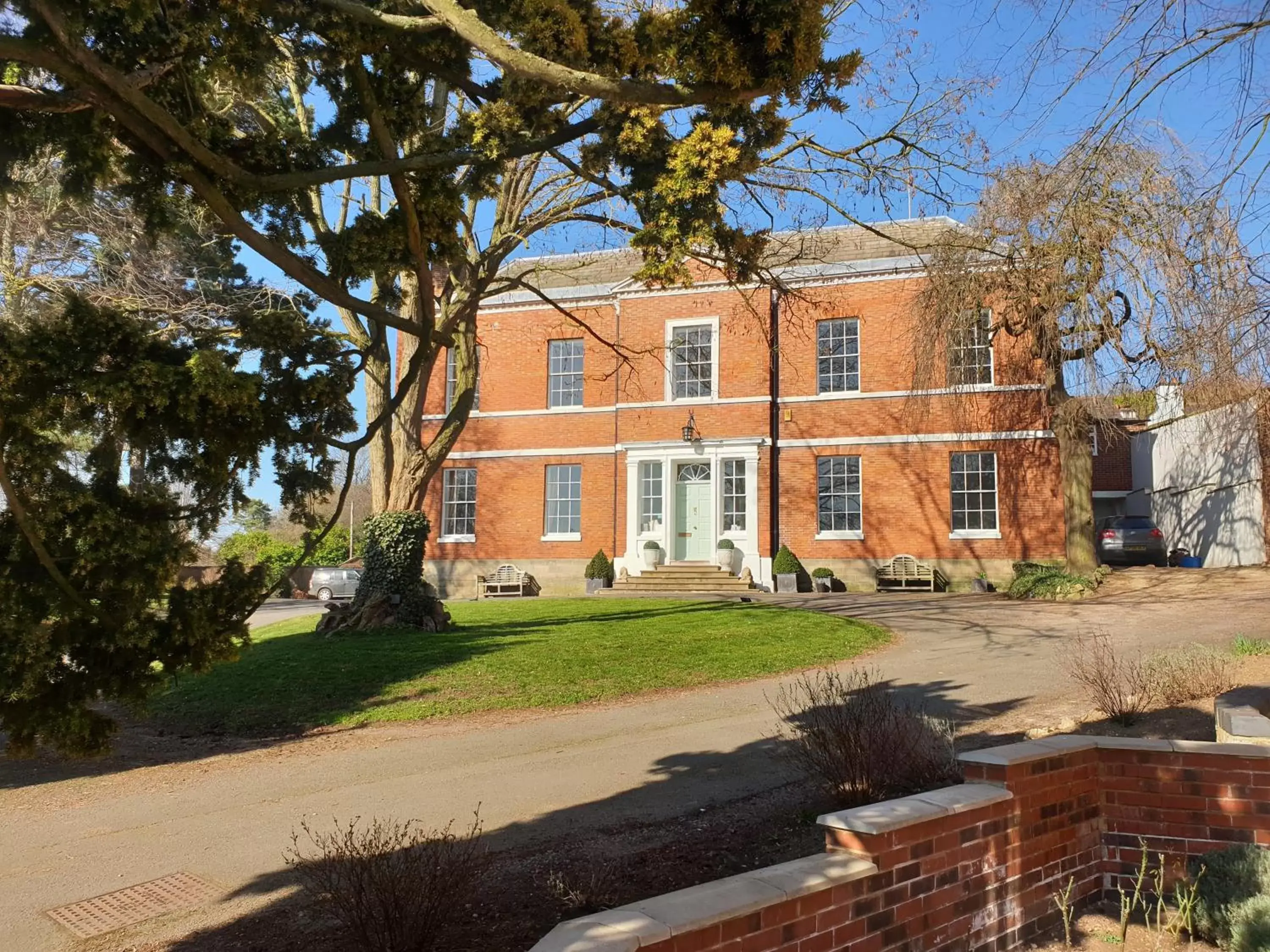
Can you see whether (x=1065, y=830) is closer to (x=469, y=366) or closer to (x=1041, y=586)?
(x=469, y=366)

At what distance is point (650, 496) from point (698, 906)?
22.9 m

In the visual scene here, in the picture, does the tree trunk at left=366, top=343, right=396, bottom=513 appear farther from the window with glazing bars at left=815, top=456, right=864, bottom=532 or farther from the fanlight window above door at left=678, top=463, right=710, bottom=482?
the window with glazing bars at left=815, top=456, right=864, bottom=532

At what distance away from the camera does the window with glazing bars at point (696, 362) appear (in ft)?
84.9

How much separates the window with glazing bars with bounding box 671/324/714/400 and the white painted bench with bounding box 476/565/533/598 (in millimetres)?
6768

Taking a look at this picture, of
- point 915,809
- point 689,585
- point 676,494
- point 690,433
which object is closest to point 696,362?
point 690,433

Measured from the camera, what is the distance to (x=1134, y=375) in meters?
15.5

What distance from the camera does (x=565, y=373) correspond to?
2750 centimetres

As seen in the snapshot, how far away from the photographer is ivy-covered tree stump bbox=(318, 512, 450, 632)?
1560 centimetres

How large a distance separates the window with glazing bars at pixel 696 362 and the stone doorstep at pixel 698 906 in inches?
883

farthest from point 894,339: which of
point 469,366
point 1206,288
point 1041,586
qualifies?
point 1206,288

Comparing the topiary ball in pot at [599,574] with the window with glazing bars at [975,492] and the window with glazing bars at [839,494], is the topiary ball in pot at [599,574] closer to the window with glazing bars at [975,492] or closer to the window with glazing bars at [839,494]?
the window with glazing bars at [839,494]

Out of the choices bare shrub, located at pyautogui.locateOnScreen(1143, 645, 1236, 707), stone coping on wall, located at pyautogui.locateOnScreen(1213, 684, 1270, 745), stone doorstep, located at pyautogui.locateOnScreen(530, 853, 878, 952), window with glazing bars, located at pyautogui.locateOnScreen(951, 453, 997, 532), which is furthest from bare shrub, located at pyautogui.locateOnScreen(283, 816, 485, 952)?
window with glazing bars, located at pyautogui.locateOnScreen(951, 453, 997, 532)

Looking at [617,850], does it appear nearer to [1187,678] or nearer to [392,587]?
[1187,678]

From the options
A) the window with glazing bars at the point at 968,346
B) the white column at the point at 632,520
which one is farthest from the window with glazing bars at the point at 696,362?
the window with glazing bars at the point at 968,346
